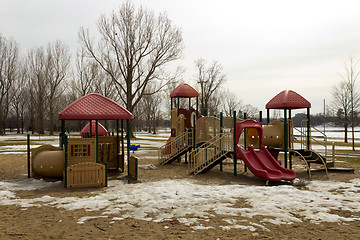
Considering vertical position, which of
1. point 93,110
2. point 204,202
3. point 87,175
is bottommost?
point 204,202

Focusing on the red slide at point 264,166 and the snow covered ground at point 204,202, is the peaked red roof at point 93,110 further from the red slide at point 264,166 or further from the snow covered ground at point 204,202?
the red slide at point 264,166

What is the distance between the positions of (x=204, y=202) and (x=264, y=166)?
14.2 feet

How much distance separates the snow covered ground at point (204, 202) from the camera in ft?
19.8

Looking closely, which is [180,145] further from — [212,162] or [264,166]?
[264,166]

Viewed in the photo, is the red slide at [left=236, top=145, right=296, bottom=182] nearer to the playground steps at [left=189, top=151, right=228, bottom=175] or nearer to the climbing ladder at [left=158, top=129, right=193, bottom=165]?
the playground steps at [left=189, top=151, right=228, bottom=175]

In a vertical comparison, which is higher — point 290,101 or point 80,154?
point 290,101

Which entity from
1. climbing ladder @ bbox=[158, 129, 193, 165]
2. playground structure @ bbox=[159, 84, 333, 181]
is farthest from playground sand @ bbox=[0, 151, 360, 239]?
climbing ladder @ bbox=[158, 129, 193, 165]

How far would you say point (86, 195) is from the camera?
8.15 m

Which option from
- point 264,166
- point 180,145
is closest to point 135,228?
point 264,166

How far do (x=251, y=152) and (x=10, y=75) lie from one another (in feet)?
165

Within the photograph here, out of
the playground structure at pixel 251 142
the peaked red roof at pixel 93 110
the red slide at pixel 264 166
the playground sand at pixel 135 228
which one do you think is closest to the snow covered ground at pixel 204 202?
the playground sand at pixel 135 228

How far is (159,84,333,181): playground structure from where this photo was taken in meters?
11.2

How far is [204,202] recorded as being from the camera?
7.30 meters

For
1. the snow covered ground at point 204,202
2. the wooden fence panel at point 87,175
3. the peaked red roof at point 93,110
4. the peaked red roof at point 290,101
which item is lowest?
the snow covered ground at point 204,202
